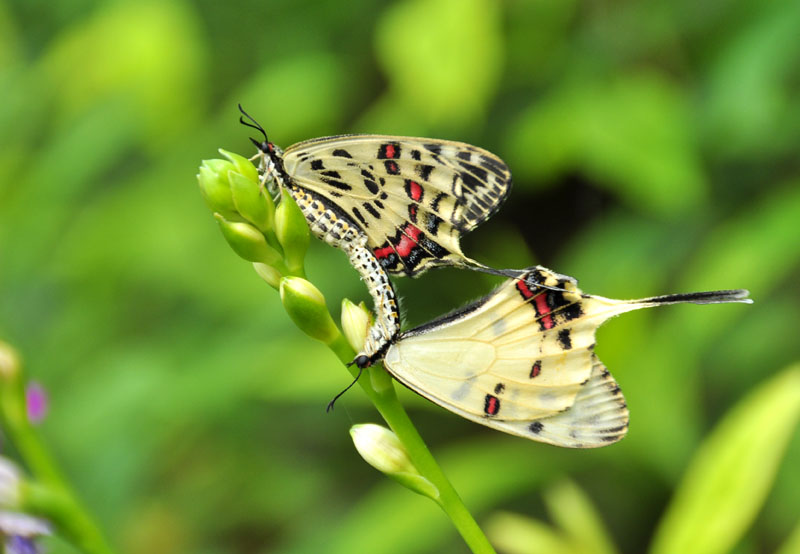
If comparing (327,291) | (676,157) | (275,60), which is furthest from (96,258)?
(676,157)

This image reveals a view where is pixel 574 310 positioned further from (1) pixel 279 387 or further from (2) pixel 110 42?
(2) pixel 110 42

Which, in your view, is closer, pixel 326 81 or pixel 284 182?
pixel 284 182

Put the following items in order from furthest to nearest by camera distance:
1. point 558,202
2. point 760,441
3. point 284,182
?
point 558,202 → point 760,441 → point 284,182

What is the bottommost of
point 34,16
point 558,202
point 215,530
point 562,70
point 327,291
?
point 215,530

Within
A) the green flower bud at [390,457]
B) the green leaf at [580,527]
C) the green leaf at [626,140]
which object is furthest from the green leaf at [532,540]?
the green leaf at [626,140]

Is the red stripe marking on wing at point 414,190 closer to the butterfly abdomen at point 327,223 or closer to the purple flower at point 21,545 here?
the butterfly abdomen at point 327,223

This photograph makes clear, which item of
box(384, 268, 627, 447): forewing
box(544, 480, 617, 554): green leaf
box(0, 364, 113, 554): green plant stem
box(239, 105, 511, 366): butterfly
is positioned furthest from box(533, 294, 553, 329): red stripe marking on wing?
box(544, 480, 617, 554): green leaf
